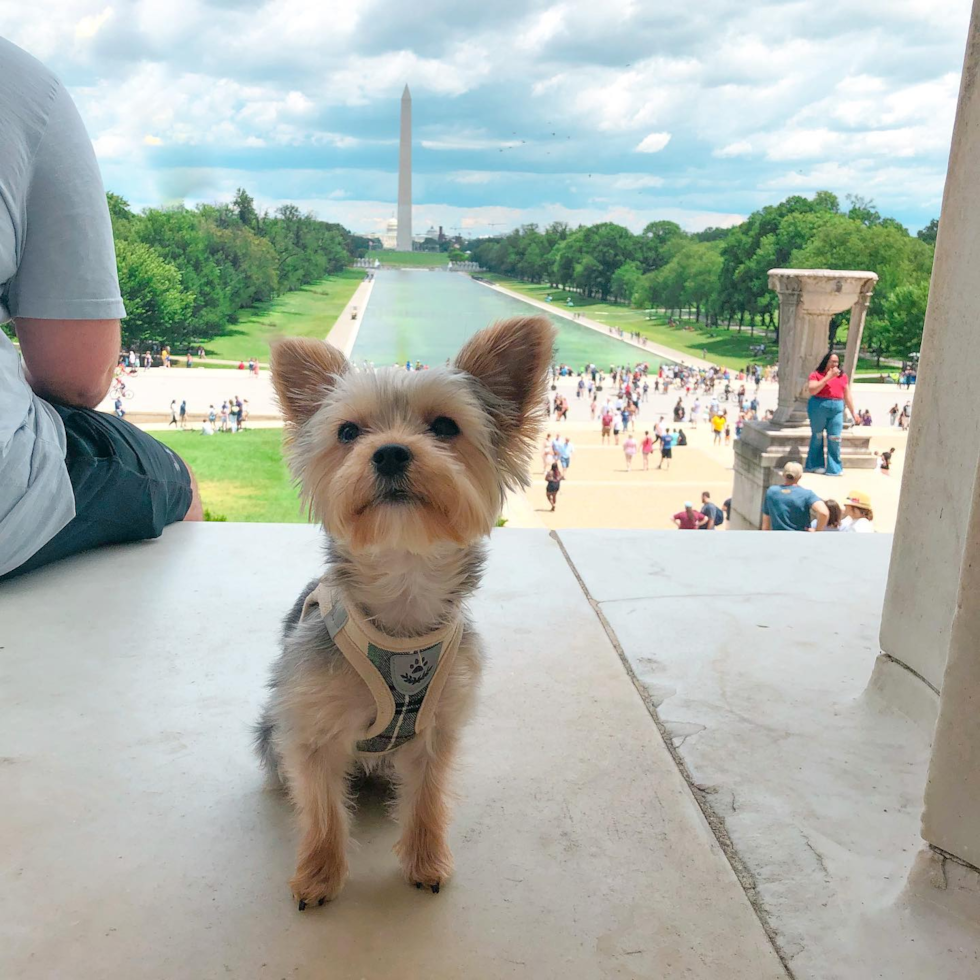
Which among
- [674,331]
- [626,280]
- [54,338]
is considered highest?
[54,338]

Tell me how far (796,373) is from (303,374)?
13655 mm

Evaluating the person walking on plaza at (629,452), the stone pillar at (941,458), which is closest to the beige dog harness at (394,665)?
the stone pillar at (941,458)

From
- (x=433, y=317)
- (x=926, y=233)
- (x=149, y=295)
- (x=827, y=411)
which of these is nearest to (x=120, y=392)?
(x=149, y=295)

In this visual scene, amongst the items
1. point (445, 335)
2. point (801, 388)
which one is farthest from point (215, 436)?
point (801, 388)

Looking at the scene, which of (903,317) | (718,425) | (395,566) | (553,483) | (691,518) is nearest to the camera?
(395,566)

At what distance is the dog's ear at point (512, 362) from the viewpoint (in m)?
1.43

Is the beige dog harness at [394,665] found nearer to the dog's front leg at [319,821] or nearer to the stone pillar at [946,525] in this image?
→ the dog's front leg at [319,821]

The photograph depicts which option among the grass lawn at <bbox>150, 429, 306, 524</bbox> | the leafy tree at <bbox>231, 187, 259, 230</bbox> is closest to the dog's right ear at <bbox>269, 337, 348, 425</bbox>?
the grass lawn at <bbox>150, 429, 306, 524</bbox>

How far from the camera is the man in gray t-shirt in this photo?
2.00 meters

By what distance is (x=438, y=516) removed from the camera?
52.5 inches

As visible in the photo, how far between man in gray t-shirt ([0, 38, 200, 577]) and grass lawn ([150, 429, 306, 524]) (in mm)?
18516

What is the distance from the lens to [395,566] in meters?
1.39

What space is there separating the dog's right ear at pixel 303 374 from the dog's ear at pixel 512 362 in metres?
0.21

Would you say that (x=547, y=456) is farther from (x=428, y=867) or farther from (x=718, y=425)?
(x=428, y=867)
